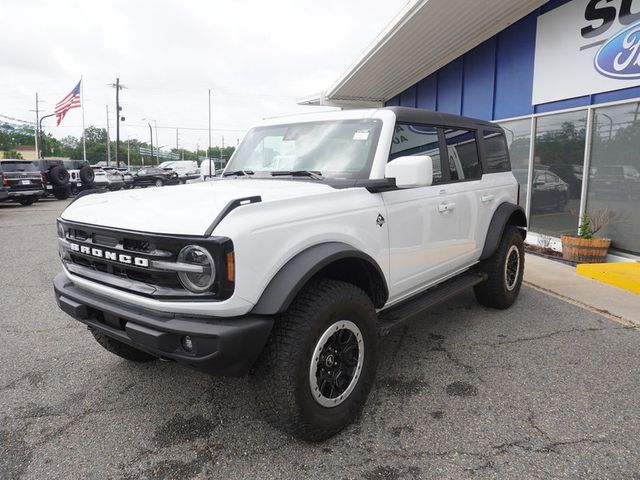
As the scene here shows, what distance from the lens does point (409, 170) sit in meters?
2.78

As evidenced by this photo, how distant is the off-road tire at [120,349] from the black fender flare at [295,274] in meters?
1.56

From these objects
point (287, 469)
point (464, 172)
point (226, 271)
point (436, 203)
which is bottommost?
point (287, 469)

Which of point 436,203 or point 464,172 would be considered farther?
point 464,172

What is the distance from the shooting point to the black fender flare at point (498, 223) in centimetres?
436

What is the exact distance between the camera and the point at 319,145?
3.44 metres

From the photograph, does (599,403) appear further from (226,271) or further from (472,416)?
(226,271)

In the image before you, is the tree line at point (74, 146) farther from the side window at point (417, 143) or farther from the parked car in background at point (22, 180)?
the side window at point (417, 143)

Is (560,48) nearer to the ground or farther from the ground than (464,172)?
farther from the ground

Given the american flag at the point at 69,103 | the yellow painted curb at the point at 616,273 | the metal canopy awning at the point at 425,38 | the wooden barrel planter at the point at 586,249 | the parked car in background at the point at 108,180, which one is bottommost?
the yellow painted curb at the point at 616,273

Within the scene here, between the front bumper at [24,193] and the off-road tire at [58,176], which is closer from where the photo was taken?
the front bumper at [24,193]

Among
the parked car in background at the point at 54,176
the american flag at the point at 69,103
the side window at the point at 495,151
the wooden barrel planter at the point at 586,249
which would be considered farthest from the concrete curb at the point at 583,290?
the american flag at the point at 69,103

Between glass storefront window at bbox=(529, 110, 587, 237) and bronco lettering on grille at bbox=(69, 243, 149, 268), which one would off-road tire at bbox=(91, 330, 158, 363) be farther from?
glass storefront window at bbox=(529, 110, 587, 237)

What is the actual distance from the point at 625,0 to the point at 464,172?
4.71 m

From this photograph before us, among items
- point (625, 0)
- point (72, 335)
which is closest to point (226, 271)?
point (72, 335)
